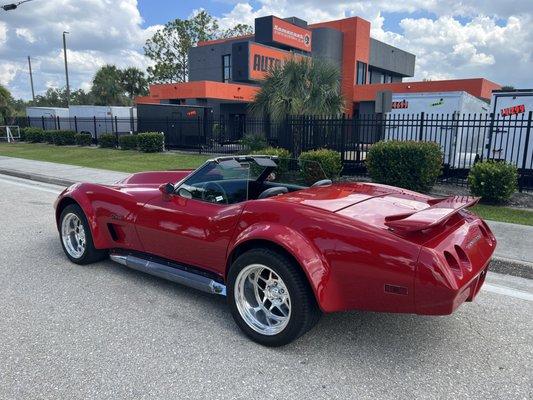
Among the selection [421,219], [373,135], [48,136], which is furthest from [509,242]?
[48,136]

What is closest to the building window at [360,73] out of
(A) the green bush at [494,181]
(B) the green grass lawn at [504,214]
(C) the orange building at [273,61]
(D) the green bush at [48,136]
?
(C) the orange building at [273,61]

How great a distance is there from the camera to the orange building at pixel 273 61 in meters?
31.4

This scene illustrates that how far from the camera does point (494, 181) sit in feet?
26.9

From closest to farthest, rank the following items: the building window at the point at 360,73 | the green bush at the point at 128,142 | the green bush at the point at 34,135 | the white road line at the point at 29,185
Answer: the white road line at the point at 29,185, the green bush at the point at 128,142, the green bush at the point at 34,135, the building window at the point at 360,73

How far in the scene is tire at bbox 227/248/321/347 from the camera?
2904 millimetres

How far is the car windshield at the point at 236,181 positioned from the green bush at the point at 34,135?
27.4 m

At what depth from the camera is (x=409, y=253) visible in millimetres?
2582

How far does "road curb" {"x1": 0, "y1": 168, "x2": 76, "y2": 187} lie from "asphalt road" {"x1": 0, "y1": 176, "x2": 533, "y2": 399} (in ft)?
25.0

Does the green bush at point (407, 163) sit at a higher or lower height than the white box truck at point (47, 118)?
lower

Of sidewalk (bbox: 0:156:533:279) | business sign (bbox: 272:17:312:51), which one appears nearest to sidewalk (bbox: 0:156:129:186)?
sidewalk (bbox: 0:156:533:279)

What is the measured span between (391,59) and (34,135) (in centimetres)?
3807

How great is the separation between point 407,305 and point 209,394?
1.33 meters

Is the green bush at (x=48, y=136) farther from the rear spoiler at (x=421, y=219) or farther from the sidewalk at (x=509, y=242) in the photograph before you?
the rear spoiler at (x=421, y=219)

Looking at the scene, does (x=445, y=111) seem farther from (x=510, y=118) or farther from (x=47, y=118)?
(x=47, y=118)
